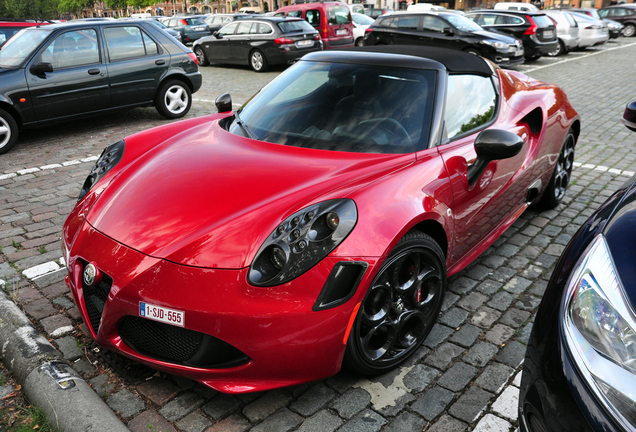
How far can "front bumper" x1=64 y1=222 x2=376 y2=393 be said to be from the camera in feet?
6.79

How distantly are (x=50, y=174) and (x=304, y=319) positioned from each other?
15.7 ft

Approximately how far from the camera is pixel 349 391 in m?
2.50

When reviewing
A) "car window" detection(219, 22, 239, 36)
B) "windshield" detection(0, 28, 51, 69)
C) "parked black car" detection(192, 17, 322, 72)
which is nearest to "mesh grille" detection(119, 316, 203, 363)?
"windshield" detection(0, 28, 51, 69)

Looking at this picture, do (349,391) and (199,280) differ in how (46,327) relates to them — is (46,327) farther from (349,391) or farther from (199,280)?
(349,391)

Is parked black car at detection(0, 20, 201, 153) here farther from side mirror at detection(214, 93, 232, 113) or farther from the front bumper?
the front bumper

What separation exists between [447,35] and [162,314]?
13.5 m

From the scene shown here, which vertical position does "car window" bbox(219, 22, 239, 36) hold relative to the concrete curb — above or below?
above

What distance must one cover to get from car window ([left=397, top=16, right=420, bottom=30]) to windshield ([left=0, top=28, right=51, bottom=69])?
9.95m

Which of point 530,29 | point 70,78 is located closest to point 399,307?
point 70,78

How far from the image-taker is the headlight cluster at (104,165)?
3.14m

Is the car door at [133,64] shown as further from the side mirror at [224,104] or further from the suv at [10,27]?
the side mirror at [224,104]

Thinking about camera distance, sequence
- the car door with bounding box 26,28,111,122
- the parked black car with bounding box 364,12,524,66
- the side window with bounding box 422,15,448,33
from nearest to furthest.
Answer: the car door with bounding box 26,28,111,122
the parked black car with bounding box 364,12,524,66
the side window with bounding box 422,15,448,33

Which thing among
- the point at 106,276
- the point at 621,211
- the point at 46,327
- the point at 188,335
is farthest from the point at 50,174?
the point at 621,211

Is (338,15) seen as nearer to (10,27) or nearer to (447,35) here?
(447,35)
